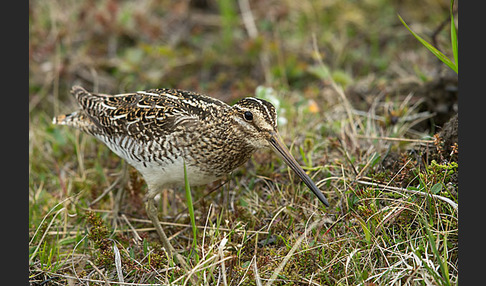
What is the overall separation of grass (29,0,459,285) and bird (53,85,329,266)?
39 centimetres

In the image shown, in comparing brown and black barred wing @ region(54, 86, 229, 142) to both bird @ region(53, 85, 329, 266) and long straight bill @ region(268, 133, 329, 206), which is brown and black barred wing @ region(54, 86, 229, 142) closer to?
bird @ region(53, 85, 329, 266)

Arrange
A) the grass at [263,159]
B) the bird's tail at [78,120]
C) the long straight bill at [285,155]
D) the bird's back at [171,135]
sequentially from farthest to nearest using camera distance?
the bird's tail at [78,120]
the bird's back at [171,135]
the long straight bill at [285,155]
the grass at [263,159]

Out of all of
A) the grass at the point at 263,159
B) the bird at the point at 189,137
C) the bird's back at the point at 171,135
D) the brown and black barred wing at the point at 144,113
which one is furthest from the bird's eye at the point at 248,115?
the grass at the point at 263,159

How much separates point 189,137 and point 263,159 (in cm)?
97

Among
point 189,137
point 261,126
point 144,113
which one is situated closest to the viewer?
point 261,126

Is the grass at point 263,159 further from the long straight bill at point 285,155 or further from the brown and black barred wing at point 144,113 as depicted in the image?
the brown and black barred wing at point 144,113

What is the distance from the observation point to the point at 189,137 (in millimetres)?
3939

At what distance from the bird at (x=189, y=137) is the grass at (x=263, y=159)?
39cm

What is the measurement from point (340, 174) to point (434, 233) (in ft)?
3.27

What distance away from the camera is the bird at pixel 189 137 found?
3.83 m

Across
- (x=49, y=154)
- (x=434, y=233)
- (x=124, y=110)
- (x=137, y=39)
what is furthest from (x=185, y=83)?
(x=434, y=233)

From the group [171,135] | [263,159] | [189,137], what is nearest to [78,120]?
[171,135]

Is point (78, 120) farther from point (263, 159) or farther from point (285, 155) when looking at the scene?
point (285, 155)

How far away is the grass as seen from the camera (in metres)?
3.56
